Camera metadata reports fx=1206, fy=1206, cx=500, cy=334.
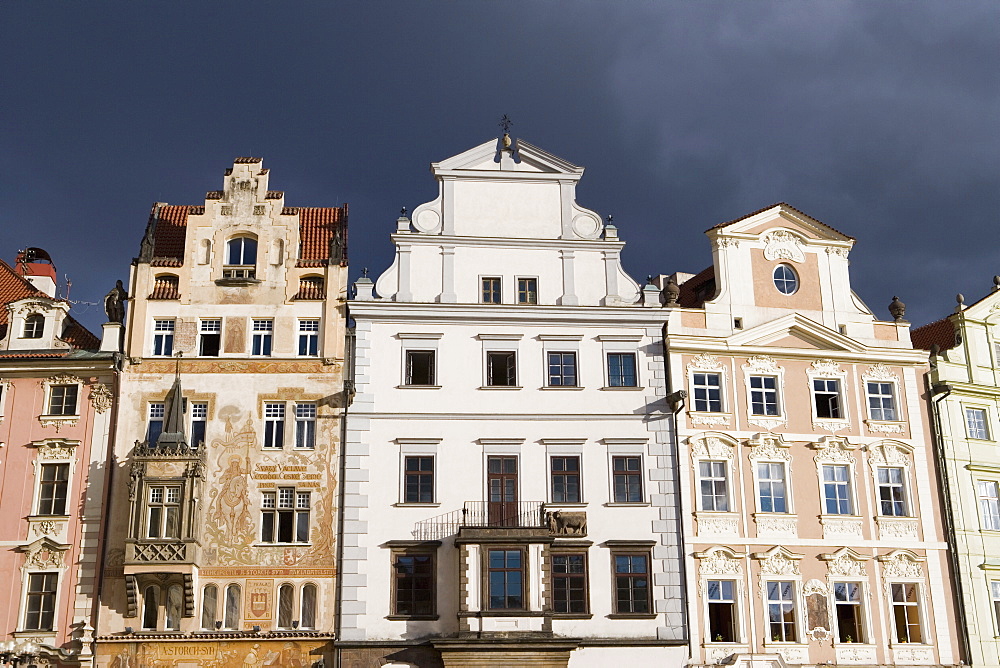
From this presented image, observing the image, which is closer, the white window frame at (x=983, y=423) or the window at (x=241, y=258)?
the window at (x=241, y=258)

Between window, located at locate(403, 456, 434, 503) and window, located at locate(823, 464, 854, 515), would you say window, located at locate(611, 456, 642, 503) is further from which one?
window, located at locate(823, 464, 854, 515)

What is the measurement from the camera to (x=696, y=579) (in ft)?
131

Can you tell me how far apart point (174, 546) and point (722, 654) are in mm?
17921

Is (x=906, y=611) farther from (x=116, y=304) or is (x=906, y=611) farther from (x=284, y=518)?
(x=116, y=304)

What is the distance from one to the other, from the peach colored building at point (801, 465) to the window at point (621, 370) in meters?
1.37

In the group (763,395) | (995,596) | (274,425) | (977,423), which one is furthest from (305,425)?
(995,596)

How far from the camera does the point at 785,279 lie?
4462 centimetres

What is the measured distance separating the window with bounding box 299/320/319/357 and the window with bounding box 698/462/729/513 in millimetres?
13860

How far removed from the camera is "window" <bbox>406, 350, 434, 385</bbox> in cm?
4144

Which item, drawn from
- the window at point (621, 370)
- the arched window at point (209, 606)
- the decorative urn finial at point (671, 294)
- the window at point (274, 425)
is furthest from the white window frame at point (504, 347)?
the arched window at point (209, 606)

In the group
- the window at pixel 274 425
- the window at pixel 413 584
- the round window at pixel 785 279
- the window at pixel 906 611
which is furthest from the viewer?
the round window at pixel 785 279

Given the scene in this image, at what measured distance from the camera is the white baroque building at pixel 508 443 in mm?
38281

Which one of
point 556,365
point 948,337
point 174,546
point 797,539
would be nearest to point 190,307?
point 174,546

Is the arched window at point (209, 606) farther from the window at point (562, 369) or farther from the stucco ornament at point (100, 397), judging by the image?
the window at point (562, 369)
